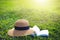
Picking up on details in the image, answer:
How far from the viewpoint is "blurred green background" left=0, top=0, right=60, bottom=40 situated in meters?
1.44

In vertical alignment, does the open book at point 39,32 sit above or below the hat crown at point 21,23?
below

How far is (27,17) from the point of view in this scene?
1.50 m

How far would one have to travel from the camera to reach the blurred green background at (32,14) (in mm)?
1442

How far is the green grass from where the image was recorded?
4.62ft

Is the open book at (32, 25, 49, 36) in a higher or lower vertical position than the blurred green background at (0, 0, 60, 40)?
lower

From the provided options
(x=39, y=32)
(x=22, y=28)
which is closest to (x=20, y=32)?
(x=22, y=28)

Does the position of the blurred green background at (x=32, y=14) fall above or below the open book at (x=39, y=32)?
above

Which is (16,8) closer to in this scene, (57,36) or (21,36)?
(21,36)

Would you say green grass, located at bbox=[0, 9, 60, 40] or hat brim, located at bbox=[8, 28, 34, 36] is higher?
green grass, located at bbox=[0, 9, 60, 40]

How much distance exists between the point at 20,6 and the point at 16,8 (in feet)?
0.13

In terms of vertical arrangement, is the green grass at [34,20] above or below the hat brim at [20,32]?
above

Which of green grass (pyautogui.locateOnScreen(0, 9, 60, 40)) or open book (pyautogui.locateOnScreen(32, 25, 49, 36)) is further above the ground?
green grass (pyautogui.locateOnScreen(0, 9, 60, 40))

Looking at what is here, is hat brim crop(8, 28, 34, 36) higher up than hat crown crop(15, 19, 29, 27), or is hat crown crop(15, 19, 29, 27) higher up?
hat crown crop(15, 19, 29, 27)

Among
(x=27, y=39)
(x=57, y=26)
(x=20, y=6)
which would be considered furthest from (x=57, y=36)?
(x=20, y=6)
